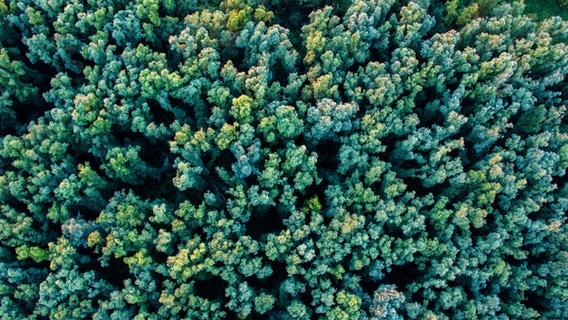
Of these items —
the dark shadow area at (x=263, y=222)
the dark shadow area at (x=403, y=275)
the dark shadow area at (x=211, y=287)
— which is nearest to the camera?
the dark shadow area at (x=211, y=287)

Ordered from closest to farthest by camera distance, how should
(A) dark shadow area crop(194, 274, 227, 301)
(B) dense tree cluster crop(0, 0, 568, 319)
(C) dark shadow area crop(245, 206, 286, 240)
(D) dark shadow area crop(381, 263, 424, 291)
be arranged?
(B) dense tree cluster crop(0, 0, 568, 319), (A) dark shadow area crop(194, 274, 227, 301), (D) dark shadow area crop(381, 263, 424, 291), (C) dark shadow area crop(245, 206, 286, 240)

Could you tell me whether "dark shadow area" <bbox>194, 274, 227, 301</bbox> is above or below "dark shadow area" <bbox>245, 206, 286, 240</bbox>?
below

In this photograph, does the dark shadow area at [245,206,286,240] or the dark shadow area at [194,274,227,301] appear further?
the dark shadow area at [245,206,286,240]

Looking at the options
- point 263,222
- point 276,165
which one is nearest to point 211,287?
point 263,222

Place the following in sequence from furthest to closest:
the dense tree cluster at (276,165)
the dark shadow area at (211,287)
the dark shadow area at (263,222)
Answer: the dark shadow area at (263,222)
the dark shadow area at (211,287)
the dense tree cluster at (276,165)

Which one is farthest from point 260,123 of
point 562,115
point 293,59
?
point 562,115

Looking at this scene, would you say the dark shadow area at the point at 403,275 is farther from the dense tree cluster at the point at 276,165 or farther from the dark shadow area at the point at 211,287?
the dark shadow area at the point at 211,287

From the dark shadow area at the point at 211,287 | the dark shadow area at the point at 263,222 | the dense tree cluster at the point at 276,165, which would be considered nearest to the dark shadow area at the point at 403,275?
the dense tree cluster at the point at 276,165

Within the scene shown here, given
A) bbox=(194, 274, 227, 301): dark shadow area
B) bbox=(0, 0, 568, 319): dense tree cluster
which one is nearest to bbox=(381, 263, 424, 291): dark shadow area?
bbox=(0, 0, 568, 319): dense tree cluster

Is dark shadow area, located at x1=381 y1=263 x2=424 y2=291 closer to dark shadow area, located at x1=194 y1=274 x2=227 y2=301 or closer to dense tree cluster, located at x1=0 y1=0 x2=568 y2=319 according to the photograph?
dense tree cluster, located at x1=0 y1=0 x2=568 y2=319

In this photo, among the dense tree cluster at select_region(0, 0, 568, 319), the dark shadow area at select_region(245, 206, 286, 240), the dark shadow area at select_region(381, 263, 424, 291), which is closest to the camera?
the dense tree cluster at select_region(0, 0, 568, 319)
